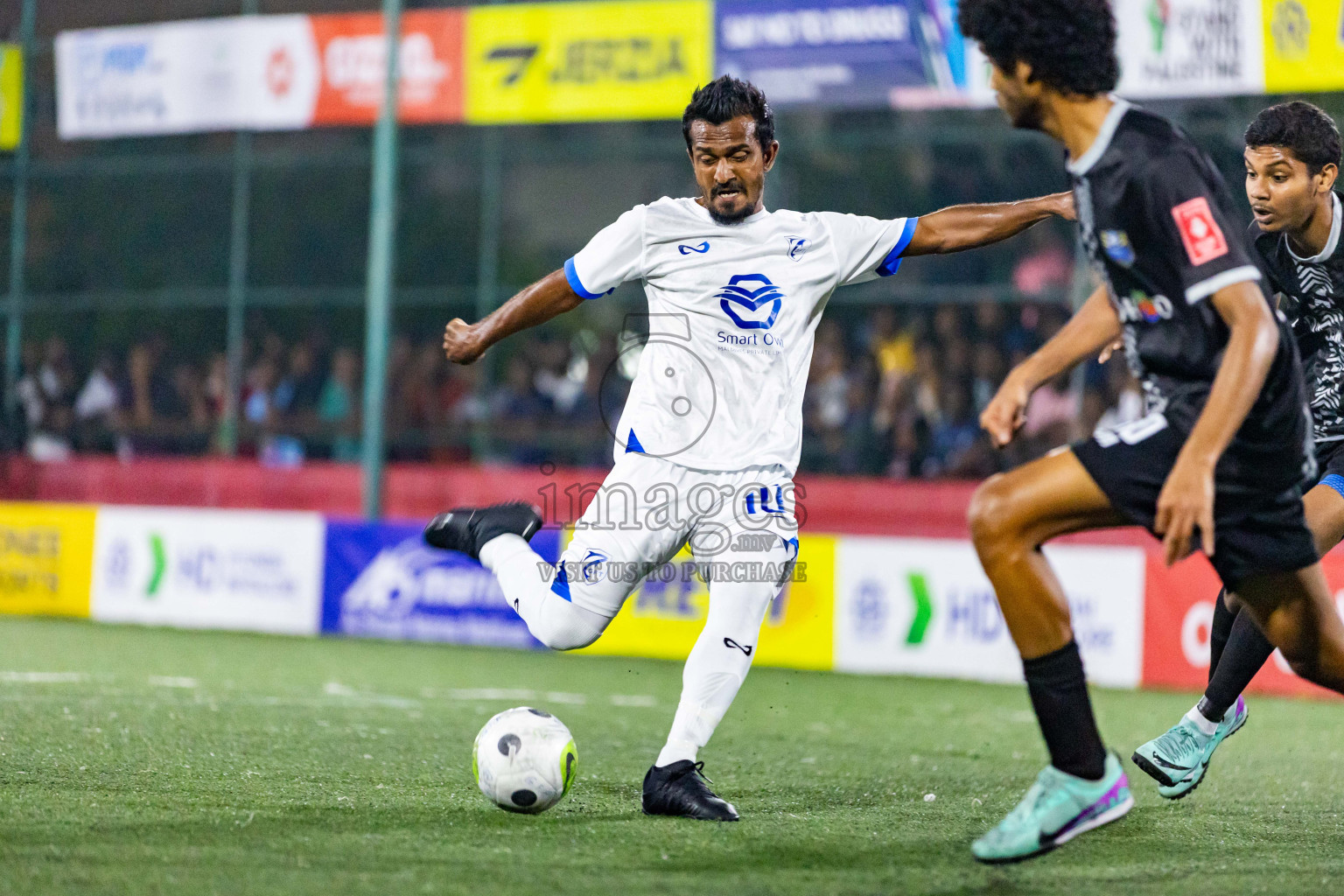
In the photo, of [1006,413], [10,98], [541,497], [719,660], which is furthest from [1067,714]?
[10,98]

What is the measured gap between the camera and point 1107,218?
414 cm

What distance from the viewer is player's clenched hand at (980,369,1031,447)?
413 centimetres

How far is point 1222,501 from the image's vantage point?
414 centimetres

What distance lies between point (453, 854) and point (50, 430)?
51.9ft

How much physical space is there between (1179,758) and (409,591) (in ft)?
27.5

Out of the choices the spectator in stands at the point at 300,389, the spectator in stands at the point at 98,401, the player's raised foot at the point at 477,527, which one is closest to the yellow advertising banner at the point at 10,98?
A: the spectator in stands at the point at 98,401

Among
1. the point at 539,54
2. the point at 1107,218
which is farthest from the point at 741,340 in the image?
the point at 539,54

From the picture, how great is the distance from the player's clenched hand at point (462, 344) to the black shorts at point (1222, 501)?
2.06 m

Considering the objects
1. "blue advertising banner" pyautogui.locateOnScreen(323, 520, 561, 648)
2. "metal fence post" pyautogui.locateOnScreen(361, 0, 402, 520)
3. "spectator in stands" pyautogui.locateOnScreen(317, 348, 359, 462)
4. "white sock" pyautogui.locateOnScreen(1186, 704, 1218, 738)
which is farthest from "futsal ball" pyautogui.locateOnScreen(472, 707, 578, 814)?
"spectator in stands" pyautogui.locateOnScreen(317, 348, 359, 462)

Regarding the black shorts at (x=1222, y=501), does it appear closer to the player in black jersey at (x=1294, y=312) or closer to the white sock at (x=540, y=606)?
the player in black jersey at (x=1294, y=312)

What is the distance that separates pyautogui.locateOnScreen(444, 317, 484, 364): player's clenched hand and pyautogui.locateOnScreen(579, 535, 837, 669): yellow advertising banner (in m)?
6.32

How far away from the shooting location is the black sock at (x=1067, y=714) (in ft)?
13.7

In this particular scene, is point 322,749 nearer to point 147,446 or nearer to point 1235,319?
point 1235,319

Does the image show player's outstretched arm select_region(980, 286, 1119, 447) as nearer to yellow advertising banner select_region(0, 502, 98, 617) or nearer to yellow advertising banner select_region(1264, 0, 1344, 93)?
yellow advertising banner select_region(1264, 0, 1344, 93)
